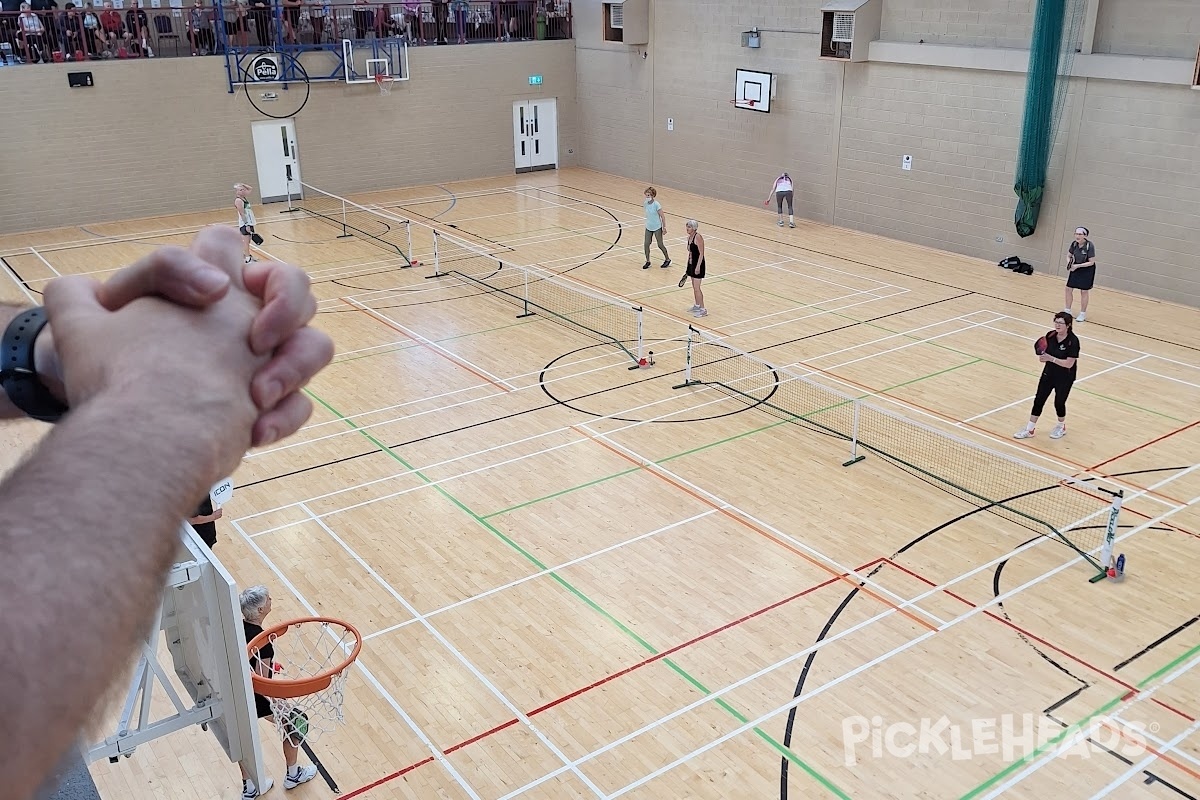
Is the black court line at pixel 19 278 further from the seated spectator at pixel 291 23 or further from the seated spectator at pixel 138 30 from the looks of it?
the seated spectator at pixel 291 23

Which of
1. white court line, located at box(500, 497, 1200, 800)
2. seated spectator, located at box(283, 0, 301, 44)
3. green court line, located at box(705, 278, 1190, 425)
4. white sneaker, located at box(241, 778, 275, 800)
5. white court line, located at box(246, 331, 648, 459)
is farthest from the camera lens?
seated spectator, located at box(283, 0, 301, 44)

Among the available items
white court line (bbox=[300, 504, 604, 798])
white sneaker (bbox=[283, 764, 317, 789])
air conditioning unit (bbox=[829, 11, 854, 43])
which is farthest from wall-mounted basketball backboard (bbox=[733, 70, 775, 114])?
white sneaker (bbox=[283, 764, 317, 789])

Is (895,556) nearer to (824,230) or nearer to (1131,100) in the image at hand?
(1131,100)

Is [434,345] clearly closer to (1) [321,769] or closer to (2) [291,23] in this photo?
(1) [321,769]

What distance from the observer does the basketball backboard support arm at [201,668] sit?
6246 mm

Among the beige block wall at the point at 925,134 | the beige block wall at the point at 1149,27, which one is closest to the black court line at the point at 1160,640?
the beige block wall at the point at 925,134

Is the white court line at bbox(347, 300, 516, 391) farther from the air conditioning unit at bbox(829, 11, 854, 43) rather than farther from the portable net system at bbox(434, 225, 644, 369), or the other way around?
the air conditioning unit at bbox(829, 11, 854, 43)

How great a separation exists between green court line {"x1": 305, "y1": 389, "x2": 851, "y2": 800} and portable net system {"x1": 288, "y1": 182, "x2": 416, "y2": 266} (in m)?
10.5

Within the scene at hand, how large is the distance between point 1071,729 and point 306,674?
654cm

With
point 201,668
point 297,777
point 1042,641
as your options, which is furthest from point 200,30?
point 1042,641

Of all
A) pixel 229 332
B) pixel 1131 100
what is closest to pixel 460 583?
pixel 229 332

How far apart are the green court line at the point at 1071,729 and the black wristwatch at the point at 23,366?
25.0 ft

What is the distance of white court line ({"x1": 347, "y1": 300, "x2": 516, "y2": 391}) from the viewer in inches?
639

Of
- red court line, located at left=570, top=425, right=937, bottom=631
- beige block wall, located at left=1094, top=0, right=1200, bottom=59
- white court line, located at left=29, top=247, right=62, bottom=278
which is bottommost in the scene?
red court line, located at left=570, top=425, right=937, bottom=631
